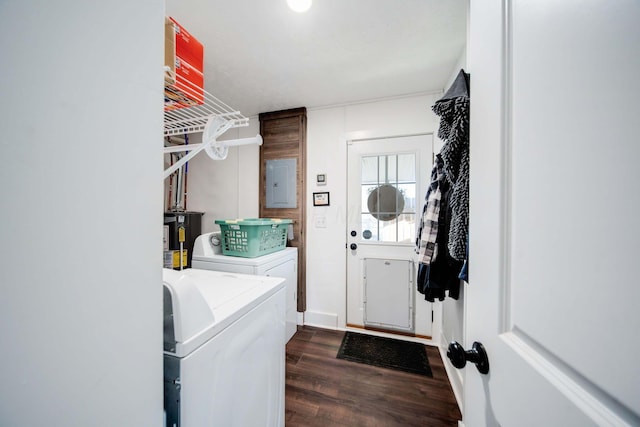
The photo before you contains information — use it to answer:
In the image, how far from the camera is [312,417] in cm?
139

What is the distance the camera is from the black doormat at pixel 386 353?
6.09 ft

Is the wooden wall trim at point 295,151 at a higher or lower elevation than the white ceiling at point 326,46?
lower

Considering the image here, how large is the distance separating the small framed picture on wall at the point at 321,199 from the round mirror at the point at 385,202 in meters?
0.46

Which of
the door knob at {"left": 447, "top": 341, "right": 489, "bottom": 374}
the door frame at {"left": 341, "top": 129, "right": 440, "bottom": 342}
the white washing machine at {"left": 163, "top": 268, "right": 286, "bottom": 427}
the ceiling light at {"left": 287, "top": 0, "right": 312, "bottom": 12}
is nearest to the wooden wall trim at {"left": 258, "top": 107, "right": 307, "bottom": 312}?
the door frame at {"left": 341, "top": 129, "right": 440, "bottom": 342}

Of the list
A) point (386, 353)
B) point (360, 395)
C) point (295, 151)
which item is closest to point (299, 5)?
point (295, 151)

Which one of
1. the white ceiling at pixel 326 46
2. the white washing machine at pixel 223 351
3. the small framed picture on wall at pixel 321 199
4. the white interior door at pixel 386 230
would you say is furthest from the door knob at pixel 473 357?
the small framed picture on wall at pixel 321 199

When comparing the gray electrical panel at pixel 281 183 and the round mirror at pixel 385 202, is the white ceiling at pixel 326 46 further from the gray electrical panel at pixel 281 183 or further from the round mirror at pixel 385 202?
the round mirror at pixel 385 202
